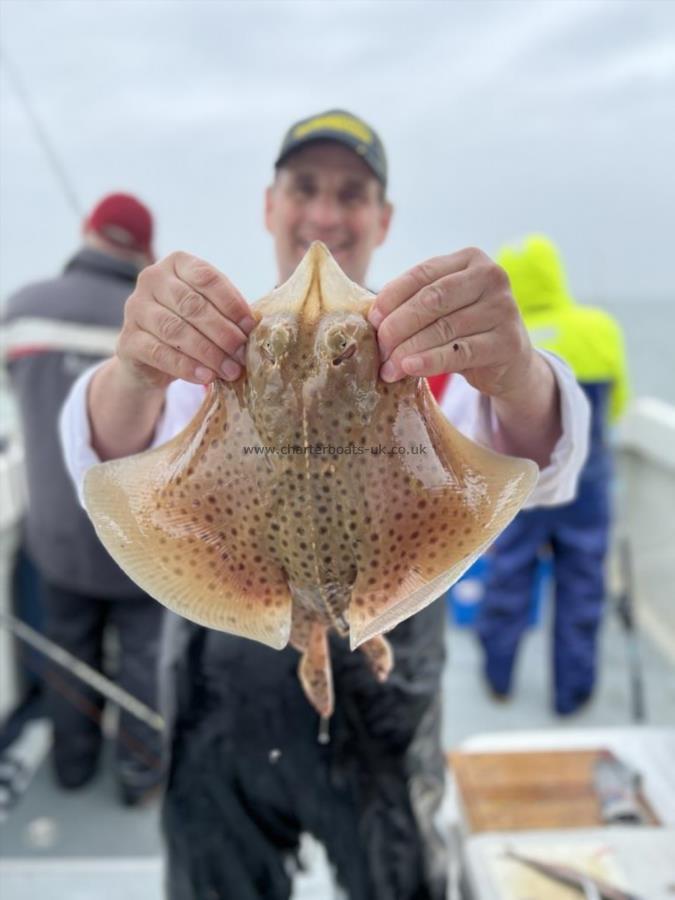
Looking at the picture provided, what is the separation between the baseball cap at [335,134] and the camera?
1.00 m

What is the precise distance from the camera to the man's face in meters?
1.08

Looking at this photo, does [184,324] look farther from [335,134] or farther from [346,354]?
[335,134]

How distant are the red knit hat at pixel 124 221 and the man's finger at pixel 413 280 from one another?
584mm

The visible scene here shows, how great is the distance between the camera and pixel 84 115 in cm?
108

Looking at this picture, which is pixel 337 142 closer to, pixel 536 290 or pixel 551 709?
pixel 536 290

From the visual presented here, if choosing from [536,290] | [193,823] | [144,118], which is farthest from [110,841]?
[144,118]

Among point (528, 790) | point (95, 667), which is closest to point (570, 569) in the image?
point (528, 790)

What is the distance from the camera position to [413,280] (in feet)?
2.92

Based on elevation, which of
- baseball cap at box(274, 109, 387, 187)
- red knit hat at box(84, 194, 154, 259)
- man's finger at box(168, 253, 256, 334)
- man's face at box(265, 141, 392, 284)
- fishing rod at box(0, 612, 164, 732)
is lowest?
fishing rod at box(0, 612, 164, 732)

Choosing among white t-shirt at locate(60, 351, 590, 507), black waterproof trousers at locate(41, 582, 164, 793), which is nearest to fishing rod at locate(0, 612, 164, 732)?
black waterproof trousers at locate(41, 582, 164, 793)

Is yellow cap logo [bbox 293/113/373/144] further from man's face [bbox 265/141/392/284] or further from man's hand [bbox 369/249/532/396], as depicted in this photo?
man's hand [bbox 369/249/532/396]

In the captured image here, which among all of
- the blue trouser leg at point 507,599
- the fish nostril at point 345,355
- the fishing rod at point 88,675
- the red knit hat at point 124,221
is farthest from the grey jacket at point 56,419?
the blue trouser leg at point 507,599

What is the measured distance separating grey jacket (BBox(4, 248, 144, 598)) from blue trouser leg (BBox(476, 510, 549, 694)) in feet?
6.72

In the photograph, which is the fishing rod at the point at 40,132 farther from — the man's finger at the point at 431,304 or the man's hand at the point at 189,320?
the man's finger at the point at 431,304
